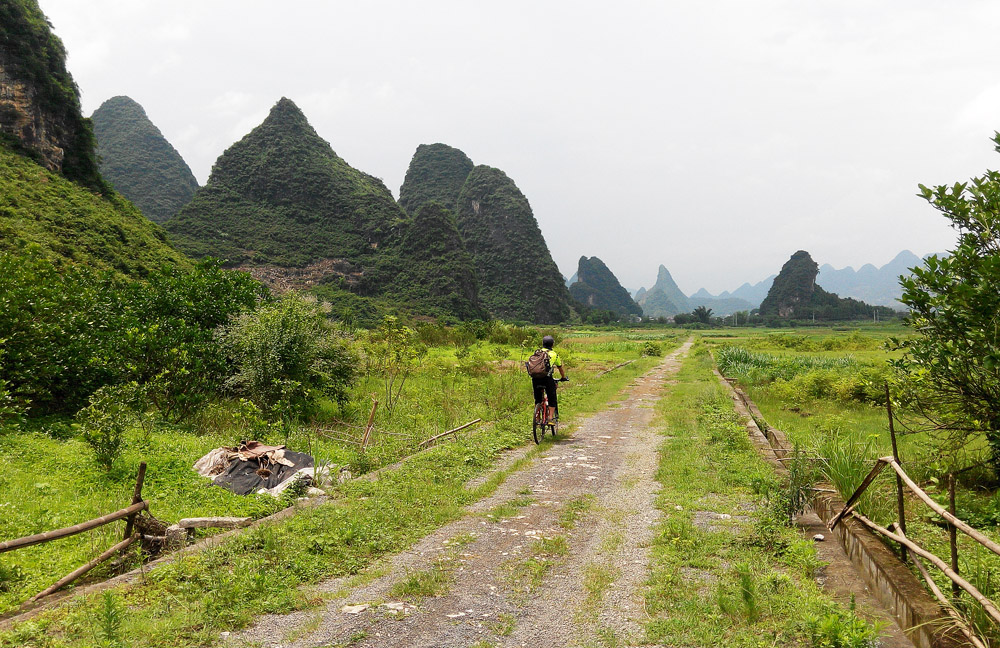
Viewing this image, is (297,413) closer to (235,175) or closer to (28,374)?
(28,374)

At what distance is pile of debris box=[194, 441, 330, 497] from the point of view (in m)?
6.66

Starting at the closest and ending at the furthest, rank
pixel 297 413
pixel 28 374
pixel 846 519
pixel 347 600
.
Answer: pixel 347 600 < pixel 846 519 < pixel 28 374 < pixel 297 413

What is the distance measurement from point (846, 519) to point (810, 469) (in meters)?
1.24

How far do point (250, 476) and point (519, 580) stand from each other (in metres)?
4.40

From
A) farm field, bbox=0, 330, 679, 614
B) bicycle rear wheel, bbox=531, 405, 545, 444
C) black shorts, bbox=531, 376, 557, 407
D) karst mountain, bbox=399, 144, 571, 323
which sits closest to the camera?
farm field, bbox=0, 330, 679, 614

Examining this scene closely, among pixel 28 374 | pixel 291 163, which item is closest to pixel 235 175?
pixel 291 163

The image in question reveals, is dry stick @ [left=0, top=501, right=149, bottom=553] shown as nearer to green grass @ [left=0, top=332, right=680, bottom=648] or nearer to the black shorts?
green grass @ [left=0, top=332, right=680, bottom=648]

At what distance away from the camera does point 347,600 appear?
148 inches

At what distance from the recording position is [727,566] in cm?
428

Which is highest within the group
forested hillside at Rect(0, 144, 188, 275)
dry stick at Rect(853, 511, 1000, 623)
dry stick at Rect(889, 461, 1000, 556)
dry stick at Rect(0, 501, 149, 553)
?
forested hillside at Rect(0, 144, 188, 275)

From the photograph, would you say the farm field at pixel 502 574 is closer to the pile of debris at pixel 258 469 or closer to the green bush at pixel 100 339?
the pile of debris at pixel 258 469

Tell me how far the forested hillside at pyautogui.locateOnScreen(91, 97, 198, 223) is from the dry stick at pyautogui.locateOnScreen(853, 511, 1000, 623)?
433 feet

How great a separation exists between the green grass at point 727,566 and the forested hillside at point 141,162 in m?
130

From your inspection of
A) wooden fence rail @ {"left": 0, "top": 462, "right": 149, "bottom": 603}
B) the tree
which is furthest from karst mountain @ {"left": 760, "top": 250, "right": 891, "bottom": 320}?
wooden fence rail @ {"left": 0, "top": 462, "right": 149, "bottom": 603}
